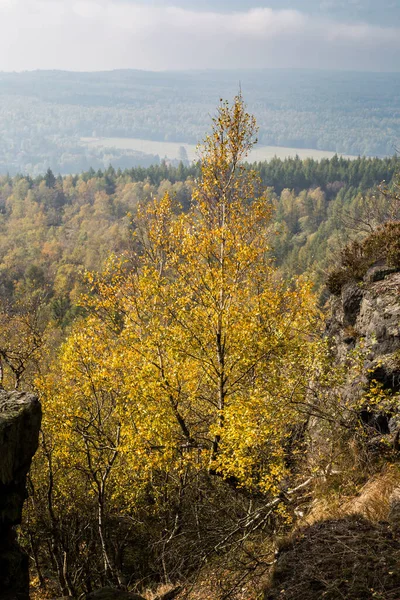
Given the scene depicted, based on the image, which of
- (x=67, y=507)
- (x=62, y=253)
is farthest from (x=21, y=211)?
(x=67, y=507)

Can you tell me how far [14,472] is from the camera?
27.9ft

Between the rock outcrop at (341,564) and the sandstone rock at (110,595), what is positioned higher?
the rock outcrop at (341,564)

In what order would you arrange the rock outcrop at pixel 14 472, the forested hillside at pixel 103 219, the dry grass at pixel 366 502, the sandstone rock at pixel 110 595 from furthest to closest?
the forested hillside at pixel 103 219, the dry grass at pixel 366 502, the sandstone rock at pixel 110 595, the rock outcrop at pixel 14 472

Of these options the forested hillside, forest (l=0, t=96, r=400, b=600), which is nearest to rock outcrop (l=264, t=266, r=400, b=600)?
forest (l=0, t=96, r=400, b=600)

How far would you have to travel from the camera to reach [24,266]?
109m

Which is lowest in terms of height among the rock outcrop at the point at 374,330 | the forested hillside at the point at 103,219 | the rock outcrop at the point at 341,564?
the forested hillside at the point at 103,219

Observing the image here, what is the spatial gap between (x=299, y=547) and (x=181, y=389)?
20.9ft

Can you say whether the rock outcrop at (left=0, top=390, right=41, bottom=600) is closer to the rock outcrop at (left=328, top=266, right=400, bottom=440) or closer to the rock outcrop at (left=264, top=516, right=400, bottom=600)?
the rock outcrop at (left=264, top=516, right=400, bottom=600)

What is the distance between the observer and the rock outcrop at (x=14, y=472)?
8242 millimetres

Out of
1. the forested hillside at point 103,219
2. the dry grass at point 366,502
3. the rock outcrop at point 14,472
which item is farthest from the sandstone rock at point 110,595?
the forested hillside at point 103,219

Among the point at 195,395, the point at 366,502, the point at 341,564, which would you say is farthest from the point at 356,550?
the point at 195,395

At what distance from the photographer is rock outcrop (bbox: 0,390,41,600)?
8242mm

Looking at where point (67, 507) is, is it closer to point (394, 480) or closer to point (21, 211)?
point (394, 480)

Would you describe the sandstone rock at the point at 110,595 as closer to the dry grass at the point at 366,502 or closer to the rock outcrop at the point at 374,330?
the dry grass at the point at 366,502
